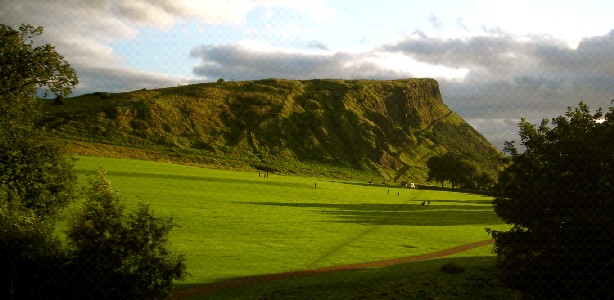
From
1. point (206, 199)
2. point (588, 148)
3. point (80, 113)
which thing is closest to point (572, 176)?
point (588, 148)

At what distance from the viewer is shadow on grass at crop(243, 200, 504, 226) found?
2872 inches

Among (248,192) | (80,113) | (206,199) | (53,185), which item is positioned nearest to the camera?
(53,185)

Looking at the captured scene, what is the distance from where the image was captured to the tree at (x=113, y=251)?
24.6 meters

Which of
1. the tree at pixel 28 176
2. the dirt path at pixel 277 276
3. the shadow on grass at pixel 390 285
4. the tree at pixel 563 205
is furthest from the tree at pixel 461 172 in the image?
the tree at pixel 28 176

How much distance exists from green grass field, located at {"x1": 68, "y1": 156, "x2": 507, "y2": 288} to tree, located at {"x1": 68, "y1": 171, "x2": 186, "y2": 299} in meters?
6.11

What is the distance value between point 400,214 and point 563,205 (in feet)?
160

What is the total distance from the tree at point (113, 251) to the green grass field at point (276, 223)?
6.11 m

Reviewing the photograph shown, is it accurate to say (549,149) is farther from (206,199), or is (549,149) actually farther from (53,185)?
(206,199)

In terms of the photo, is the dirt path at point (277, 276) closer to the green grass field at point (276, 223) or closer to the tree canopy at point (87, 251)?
the green grass field at point (276, 223)

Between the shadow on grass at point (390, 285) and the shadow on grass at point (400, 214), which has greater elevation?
the shadow on grass at point (400, 214)

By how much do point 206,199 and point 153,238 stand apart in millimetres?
49353

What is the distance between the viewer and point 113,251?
24.5 m

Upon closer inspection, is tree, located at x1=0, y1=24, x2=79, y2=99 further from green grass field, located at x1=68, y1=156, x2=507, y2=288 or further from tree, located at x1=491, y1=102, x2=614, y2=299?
tree, located at x1=491, y1=102, x2=614, y2=299

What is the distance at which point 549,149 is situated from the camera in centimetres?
3684
